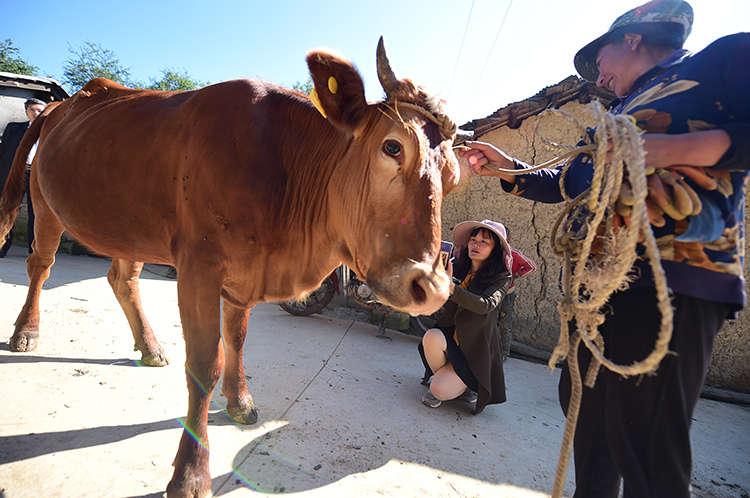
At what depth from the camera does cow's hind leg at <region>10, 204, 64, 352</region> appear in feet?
9.82

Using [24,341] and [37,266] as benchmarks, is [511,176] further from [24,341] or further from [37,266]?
[37,266]

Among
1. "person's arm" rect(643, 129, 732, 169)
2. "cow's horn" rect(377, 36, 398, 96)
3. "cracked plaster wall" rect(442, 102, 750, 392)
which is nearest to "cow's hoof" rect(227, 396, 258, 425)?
"cow's horn" rect(377, 36, 398, 96)

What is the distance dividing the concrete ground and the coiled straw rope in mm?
1289

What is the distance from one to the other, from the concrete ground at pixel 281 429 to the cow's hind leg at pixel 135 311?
0.11 metres

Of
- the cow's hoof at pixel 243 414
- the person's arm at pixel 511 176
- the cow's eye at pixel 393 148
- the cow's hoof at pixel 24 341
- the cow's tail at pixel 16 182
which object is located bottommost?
the cow's hoof at pixel 24 341

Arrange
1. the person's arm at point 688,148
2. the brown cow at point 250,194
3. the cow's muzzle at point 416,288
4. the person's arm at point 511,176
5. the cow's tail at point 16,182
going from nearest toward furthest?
1. the person's arm at point 688,148
2. the cow's muzzle at point 416,288
3. the brown cow at point 250,194
4. the person's arm at point 511,176
5. the cow's tail at point 16,182

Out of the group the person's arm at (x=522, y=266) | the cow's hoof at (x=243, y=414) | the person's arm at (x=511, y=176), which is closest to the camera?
the person's arm at (x=511, y=176)

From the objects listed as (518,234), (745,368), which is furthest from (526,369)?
(745,368)

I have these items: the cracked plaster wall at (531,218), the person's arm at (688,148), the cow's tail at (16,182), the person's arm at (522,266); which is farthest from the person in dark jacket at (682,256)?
the cow's tail at (16,182)

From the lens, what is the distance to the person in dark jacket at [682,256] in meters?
1.10

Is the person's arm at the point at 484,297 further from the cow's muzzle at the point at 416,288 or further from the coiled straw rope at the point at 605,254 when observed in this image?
the coiled straw rope at the point at 605,254

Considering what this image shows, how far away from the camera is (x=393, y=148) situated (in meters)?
1.58

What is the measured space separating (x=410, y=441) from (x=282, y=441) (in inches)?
34.0

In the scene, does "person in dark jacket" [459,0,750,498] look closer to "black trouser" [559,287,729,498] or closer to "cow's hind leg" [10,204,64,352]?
"black trouser" [559,287,729,498]
